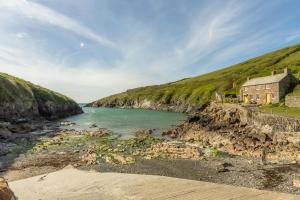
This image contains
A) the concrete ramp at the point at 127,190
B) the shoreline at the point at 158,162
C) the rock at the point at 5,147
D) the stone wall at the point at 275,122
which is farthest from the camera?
A: the rock at the point at 5,147

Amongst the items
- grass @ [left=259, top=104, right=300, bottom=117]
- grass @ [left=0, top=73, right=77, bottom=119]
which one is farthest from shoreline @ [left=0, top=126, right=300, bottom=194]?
grass @ [left=0, top=73, right=77, bottom=119]

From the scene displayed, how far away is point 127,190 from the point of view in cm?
2227

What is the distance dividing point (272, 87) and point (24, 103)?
79278 millimetres

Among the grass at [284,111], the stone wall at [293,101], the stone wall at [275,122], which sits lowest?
the stone wall at [275,122]

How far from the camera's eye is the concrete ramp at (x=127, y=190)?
20.4 metres

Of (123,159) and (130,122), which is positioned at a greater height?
(130,122)

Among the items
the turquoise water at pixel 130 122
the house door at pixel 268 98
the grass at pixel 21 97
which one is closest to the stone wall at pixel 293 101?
the house door at pixel 268 98

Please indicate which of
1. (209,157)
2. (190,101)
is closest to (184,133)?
(209,157)

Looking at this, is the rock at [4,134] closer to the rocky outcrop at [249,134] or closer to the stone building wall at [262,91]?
the rocky outcrop at [249,134]

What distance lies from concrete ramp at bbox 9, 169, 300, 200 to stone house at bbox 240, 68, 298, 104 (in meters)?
56.4

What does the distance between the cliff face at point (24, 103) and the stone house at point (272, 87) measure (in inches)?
2777

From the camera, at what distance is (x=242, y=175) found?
31.0 metres

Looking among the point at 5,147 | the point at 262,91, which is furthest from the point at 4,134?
the point at 262,91

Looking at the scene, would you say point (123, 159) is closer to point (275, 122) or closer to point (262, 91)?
point (275, 122)
